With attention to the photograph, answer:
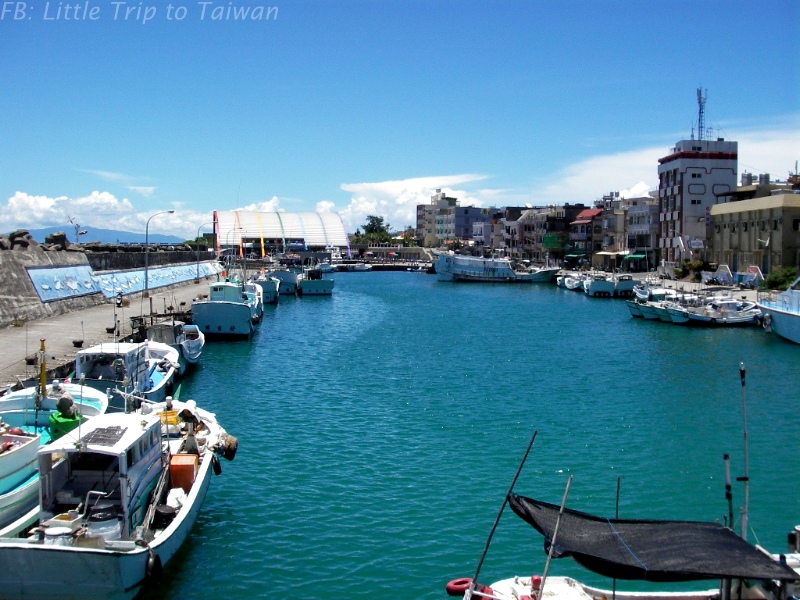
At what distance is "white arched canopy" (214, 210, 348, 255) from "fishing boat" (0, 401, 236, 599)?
5006 inches

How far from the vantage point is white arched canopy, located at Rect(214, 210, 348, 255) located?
149m

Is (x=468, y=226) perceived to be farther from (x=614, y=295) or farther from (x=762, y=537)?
(x=762, y=537)

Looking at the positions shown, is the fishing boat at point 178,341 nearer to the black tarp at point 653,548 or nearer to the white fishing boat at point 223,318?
the white fishing boat at point 223,318

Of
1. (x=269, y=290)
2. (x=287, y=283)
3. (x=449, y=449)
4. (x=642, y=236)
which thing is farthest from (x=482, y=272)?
(x=449, y=449)

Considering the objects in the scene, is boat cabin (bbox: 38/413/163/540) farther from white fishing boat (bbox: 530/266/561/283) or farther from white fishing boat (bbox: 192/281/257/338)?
white fishing boat (bbox: 530/266/561/283)

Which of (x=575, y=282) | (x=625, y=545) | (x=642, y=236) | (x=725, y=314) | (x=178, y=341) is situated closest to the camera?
(x=625, y=545)

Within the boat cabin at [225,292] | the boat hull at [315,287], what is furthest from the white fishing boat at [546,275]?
the boat cabin at [225,292]

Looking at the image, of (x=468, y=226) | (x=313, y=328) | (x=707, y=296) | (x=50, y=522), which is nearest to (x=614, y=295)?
(x=707, y=296)

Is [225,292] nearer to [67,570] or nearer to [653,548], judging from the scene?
[67,570]

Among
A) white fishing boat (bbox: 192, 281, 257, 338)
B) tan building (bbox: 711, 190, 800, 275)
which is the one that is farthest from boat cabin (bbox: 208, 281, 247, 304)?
tan building (bbox: 711, 190, 800, 275)

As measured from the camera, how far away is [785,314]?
52.0 metres

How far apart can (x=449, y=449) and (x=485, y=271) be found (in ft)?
324

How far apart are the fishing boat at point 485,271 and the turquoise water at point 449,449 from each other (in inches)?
2695

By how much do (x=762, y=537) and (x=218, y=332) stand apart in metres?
39.1
